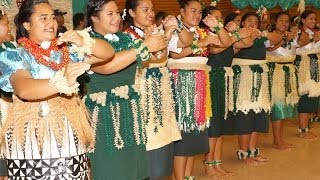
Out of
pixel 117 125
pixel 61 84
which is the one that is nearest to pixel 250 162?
pixel 117 125

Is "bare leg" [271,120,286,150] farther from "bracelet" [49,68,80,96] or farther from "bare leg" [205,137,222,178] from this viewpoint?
"bracelet" [49,68,80,96]

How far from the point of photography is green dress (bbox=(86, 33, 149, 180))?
2580 mm

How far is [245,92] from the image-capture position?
4.54 meters

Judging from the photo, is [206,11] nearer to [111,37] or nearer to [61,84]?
[111,37]

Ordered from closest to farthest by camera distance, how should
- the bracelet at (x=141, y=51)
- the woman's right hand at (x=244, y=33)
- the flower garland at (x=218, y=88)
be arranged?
1. the bracelet at (x=141, y=51)
2. the woman's right hand at (x=244, y=33)
3. the flower garland at (x=218, y=88)

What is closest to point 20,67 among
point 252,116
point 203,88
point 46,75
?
point 46,75

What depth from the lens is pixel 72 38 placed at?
209cm

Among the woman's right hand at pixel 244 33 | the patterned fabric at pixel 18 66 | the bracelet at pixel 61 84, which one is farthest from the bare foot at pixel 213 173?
the bracelet at pixel 61 84

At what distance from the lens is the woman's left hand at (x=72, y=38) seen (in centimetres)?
207

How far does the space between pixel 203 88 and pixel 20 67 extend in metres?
1.75

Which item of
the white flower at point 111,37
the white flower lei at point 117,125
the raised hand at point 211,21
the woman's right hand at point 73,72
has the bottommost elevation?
the white flower lei at point 117,125

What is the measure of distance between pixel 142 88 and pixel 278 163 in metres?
2.11

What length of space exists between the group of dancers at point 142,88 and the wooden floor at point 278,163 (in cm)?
14

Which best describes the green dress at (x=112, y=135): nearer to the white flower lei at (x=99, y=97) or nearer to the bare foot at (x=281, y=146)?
the white flower lei at (x=99, y=97)
